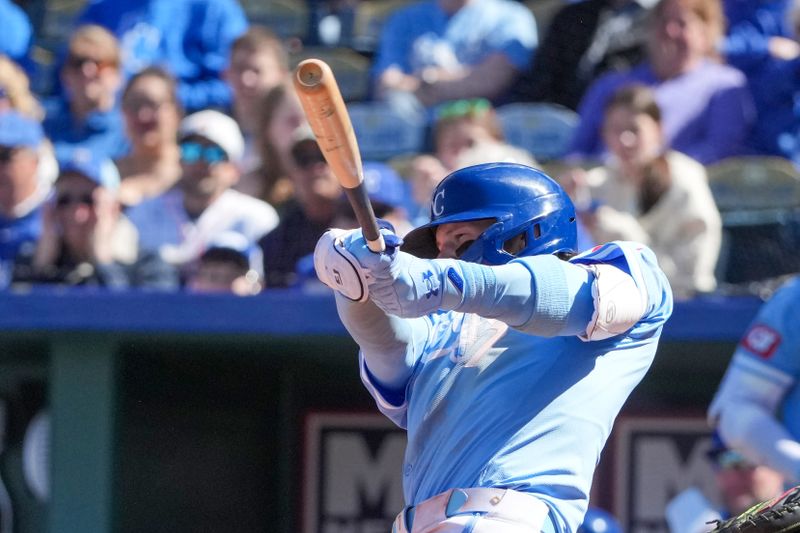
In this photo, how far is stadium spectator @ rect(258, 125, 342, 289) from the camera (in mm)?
6016

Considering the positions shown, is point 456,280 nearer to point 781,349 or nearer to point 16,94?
point 781,349

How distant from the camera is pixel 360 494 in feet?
19.0

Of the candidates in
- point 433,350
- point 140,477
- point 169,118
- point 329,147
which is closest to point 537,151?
point 169,118

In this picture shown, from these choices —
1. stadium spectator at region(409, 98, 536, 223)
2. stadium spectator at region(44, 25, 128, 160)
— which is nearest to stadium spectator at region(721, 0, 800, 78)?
stadium spectator at region(409, 98, 536, 223)

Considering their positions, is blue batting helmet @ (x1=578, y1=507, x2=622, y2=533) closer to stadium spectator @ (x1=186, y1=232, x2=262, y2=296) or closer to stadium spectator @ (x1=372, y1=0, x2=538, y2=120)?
stadium spectator @ (x1=186, y1=232, x2=262, y2=296)

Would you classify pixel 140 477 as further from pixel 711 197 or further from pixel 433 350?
pixel 433 350

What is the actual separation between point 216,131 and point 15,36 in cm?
222

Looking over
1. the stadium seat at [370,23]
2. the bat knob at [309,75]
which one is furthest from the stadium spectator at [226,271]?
the bat knob at [309,75]

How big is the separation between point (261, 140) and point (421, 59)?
1.12m

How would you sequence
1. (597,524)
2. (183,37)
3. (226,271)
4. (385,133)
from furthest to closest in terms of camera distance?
(183,37)
(385,133)
(226,271)
(597,524)

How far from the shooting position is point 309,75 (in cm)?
226

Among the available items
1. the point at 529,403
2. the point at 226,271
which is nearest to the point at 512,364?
the point at 529,403

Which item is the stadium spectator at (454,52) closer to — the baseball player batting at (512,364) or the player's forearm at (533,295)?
the baseball player batting at (512,364)

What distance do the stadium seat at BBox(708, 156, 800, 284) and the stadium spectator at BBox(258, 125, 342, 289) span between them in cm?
160
